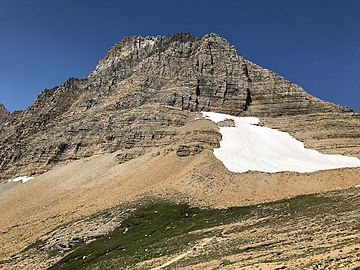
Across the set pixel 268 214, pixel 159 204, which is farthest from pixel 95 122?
pixel 268 214

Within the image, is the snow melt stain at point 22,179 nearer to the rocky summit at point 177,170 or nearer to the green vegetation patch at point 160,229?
the rocky summit at point 177,170

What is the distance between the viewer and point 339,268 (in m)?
18.6

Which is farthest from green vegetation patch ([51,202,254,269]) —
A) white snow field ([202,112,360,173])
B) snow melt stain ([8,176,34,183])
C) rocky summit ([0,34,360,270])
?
snow melt stain ([8,176,34,183])

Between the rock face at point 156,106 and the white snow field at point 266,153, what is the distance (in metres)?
3.68

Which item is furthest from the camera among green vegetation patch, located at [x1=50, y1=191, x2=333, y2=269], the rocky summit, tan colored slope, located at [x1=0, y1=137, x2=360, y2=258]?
tan colored slope, located at [x1=0, y1=137, x2=360, y2=258]

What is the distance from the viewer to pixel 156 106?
330 feet

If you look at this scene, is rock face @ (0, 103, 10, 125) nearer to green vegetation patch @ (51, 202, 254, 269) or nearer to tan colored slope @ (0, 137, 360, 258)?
tan colored slope @ (0, 137, 360, 258)

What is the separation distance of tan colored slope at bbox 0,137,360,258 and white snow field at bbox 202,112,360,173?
11.9 ft

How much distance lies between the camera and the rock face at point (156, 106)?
91438 mm

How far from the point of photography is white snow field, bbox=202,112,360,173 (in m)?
65.9

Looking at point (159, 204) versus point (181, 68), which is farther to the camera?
point (181, 68)

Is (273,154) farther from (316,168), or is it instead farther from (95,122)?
(95,122)

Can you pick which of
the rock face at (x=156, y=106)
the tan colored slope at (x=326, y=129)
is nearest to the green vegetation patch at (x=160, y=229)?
the rock face at (x=156, y=106)

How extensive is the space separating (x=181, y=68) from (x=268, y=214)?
77.0 m
